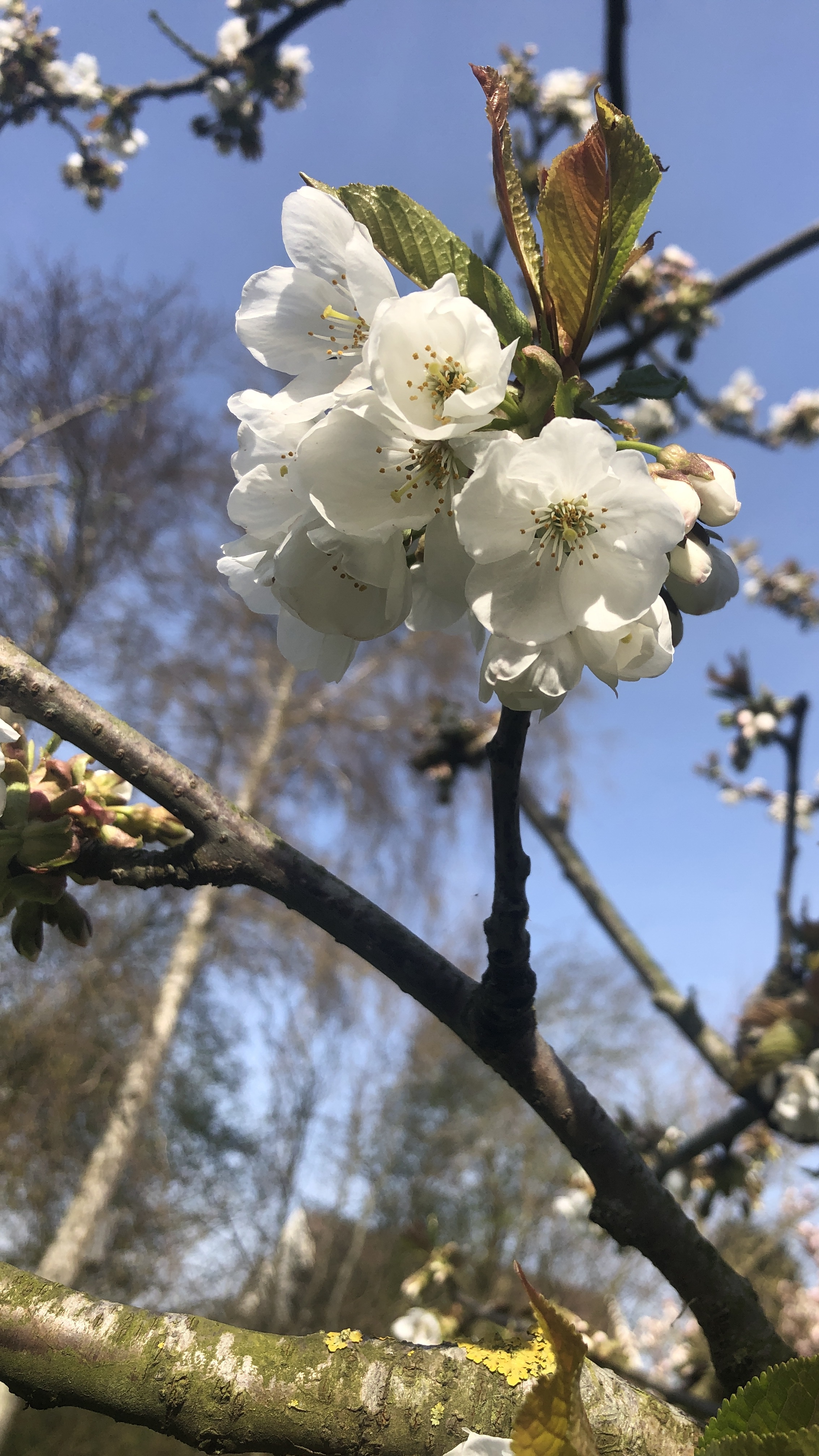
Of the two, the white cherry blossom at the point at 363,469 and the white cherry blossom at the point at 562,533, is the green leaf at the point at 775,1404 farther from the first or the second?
the white cherry blossom at the point at 363,469

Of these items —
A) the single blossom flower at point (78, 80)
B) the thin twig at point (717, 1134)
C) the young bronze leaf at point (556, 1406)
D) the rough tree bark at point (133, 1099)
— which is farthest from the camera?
the rough tree bark at point (133, 1099)

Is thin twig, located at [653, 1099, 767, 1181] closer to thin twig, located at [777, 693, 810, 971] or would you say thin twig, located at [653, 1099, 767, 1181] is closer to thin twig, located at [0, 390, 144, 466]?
thin twig, located at [777, 693, 810, 971]

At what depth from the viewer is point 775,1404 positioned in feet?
1.27

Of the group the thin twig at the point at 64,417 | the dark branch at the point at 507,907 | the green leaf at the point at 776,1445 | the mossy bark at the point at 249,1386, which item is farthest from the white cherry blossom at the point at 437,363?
the thin twig at the point at 64,417

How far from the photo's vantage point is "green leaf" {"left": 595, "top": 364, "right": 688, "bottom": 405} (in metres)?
0.65

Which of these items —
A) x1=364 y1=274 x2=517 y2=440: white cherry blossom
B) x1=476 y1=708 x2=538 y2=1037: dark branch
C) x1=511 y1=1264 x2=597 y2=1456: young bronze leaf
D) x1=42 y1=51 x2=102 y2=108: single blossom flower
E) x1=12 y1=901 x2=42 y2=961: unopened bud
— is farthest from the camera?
x1=42 y1=51 x2=102 y2=108: single blossom flower

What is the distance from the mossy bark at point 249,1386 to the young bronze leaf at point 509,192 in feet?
2.64

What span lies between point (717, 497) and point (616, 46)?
1.89 metres

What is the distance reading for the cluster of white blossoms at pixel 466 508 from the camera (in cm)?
52

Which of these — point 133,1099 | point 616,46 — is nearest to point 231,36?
point 616,46

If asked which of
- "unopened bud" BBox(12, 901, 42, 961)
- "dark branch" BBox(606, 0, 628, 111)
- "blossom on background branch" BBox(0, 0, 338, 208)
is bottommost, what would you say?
"unopened bud" BBox(12, 901, 42, 961)

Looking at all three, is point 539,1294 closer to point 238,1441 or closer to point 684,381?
point 238,1441

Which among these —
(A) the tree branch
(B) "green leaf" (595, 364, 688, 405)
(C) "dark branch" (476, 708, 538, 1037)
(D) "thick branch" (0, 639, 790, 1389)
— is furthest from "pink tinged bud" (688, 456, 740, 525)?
(A) the tree branch

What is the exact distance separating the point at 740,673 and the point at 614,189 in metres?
2.79
